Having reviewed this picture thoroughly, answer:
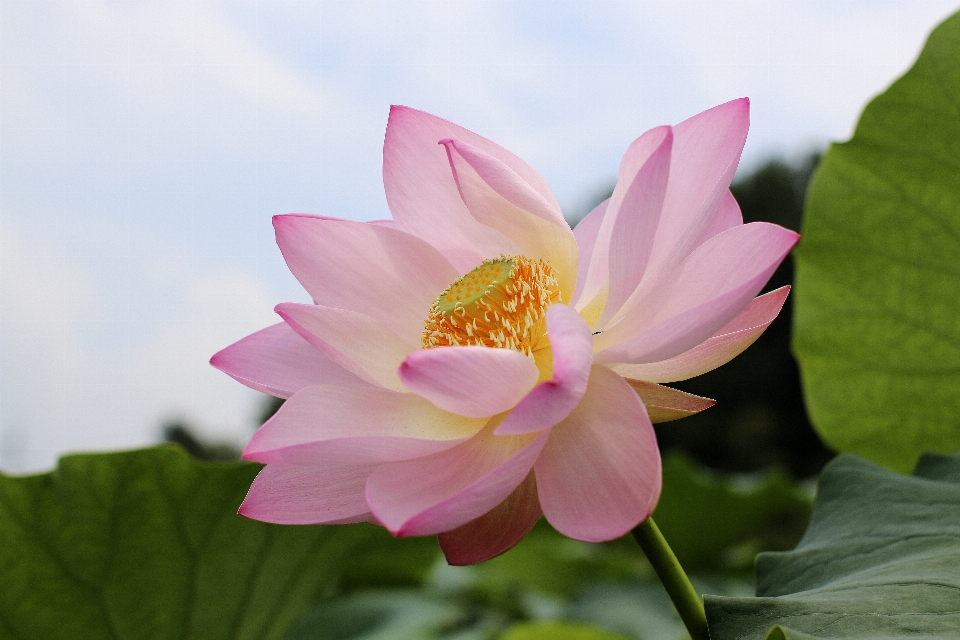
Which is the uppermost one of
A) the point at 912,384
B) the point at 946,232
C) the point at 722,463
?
the point at 946,232

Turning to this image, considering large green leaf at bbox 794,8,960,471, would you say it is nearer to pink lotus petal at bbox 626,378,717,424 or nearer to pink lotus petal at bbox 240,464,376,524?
pink lotus petal at bbox 626,378,717,424

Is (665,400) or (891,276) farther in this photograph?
(891,276)

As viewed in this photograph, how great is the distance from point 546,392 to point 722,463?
451 inches

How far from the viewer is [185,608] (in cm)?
82

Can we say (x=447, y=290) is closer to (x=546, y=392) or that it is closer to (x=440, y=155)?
(x=440, y=155)

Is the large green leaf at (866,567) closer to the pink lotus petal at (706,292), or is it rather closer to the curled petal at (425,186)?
the pink lotus petal at (706,292)

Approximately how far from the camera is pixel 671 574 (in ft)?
1.57

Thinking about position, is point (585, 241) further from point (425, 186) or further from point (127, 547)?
point (127, 547)

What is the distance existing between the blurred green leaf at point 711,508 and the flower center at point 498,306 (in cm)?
176

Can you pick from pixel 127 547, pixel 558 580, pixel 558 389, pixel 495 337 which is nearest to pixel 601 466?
pixel 558 389

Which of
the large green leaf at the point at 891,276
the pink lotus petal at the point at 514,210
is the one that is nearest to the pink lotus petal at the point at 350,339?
the pink lotus petal at the point at 514,210

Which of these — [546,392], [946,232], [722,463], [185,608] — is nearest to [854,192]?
[946,232]

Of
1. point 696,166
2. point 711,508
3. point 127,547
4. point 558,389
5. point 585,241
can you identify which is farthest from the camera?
point 711,508

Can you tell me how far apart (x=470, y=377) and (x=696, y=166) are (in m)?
0.21
